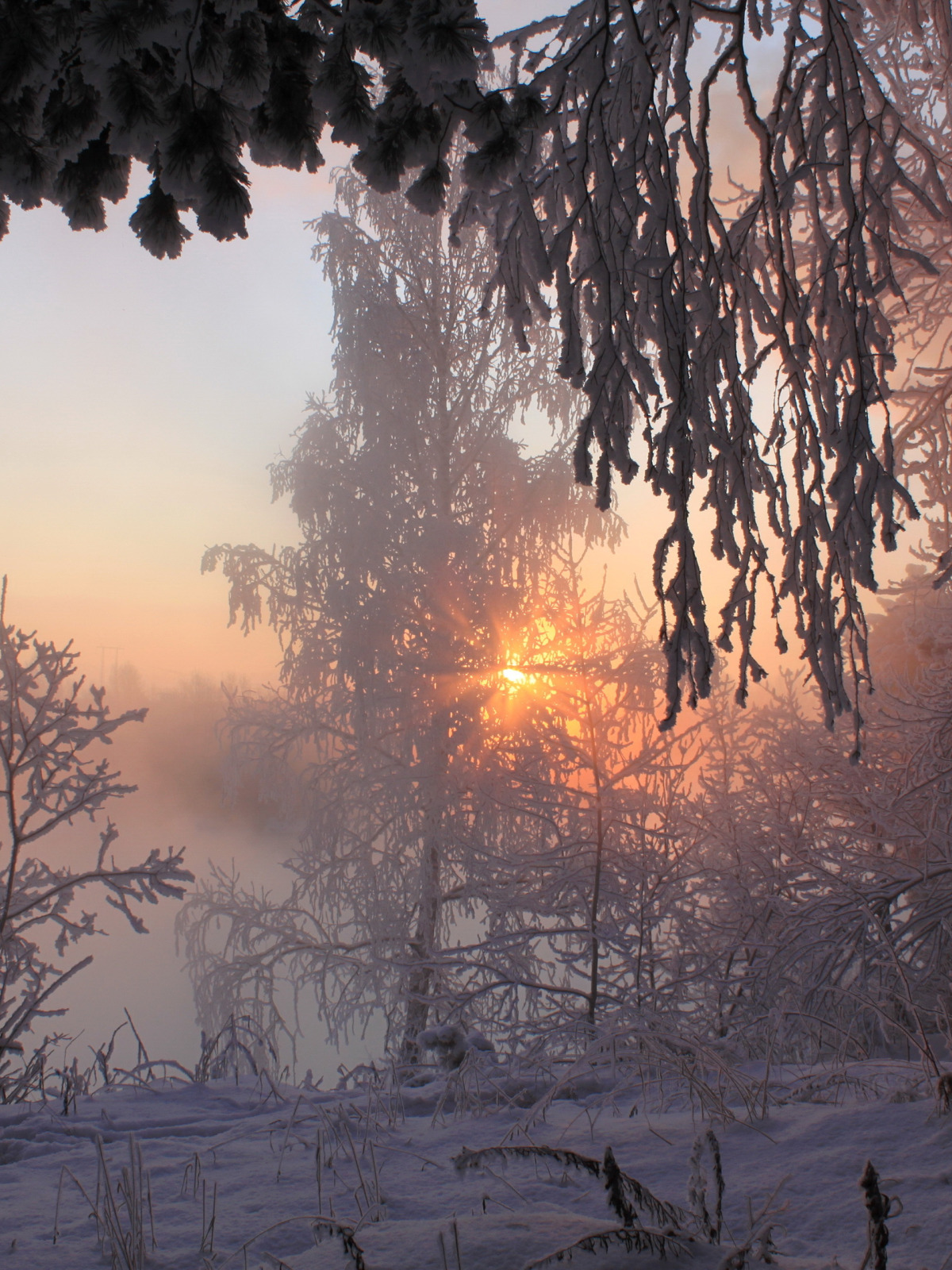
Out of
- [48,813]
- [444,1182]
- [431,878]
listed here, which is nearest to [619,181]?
[444,1182]

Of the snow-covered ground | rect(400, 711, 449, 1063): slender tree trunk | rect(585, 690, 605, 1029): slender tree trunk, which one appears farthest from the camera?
rect(400, 711, 449, 1063): slender tree trunk

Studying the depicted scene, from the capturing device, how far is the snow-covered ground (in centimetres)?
157

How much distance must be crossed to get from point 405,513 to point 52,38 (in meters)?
6.31

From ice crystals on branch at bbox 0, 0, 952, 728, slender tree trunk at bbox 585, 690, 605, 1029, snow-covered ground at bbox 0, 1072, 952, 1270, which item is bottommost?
snow-covered ground at bbox 0, 1072, 952, 1270

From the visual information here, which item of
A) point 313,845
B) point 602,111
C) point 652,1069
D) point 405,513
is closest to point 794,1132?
point 652,1069

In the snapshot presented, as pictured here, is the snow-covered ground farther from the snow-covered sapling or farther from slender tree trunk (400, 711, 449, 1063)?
slender tree trunk (400, 711, 449, 1063)

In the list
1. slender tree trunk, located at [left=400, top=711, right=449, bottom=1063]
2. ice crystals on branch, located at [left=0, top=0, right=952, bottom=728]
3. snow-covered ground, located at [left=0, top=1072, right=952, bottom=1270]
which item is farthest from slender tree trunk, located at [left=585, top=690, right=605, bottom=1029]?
slender tree trunk, located at [left=400, top=711, right=449, bottom=1063]

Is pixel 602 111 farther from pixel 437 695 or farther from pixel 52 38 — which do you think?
pixel 437 695

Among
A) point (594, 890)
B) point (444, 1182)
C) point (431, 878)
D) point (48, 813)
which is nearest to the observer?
point (444, 1182)

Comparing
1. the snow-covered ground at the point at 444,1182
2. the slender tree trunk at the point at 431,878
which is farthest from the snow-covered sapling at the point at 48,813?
the slender tree trunk at the point at 431,878

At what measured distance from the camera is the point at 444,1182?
2.12 m

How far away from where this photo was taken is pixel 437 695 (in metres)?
7.36

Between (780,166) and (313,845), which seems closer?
(780,166)

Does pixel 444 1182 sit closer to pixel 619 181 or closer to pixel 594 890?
pixel 594 890
